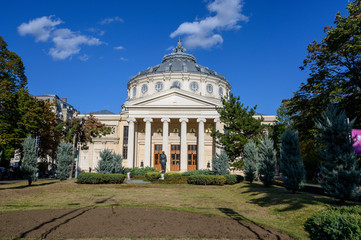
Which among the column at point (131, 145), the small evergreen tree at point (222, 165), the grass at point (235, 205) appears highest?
the column at point (131, 145)

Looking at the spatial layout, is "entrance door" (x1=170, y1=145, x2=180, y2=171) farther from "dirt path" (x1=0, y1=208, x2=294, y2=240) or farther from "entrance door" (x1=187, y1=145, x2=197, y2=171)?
"dirt path" (x1=0, y1=208, x2=294, y2=240)

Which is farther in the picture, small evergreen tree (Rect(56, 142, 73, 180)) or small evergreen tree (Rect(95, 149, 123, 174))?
small evergreen tree (Rect(95, 149, 123, 174))

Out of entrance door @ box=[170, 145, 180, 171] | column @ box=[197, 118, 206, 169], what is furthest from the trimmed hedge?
entrance door @ box=[170, 145, 180, 171]

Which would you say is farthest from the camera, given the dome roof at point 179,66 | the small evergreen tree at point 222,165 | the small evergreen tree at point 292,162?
the dome roof at point 179,66

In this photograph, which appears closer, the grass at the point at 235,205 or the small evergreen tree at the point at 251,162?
the grass at the point at 235,205

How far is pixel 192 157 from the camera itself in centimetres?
4800

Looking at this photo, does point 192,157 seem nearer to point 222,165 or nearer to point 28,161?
point 222,165

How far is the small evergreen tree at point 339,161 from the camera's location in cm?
1196

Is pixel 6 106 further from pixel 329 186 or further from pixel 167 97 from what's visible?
pixel 329 186

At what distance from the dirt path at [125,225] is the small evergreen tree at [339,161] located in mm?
4338

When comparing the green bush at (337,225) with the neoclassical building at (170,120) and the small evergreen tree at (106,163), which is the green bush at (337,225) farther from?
the neoclassical building at (170,120)

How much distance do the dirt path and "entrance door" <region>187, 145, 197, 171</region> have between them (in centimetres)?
3494

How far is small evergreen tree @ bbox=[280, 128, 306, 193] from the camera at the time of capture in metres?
16.8

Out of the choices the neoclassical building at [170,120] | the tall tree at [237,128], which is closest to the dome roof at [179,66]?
the neoclassical building at [170,120]
